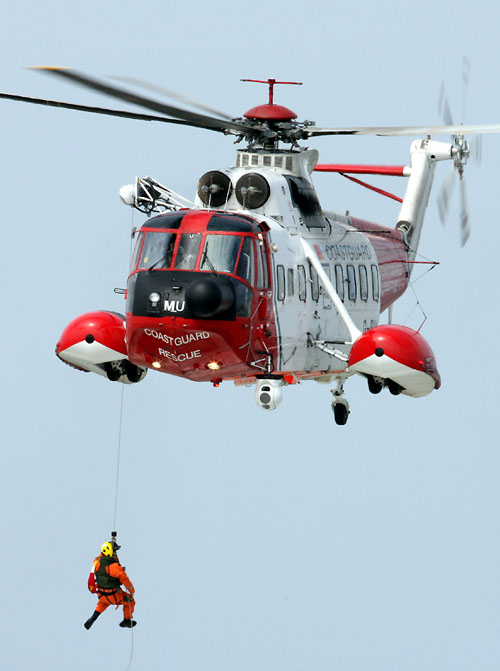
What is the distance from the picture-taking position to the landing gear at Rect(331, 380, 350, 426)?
103ft

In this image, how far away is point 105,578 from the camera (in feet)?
86.4

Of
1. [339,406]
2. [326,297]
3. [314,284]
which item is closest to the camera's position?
[314,284]

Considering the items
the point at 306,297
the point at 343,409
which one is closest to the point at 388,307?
the point at 343,409

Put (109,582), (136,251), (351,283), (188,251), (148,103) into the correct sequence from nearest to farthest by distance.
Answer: (148,103) < (188,251) < (136,251) < (109,582) < (351,283)

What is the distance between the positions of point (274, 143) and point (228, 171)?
144 cm

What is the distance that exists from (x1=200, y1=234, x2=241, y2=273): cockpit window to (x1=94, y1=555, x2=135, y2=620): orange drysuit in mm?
4866

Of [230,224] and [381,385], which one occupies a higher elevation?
[230,224]

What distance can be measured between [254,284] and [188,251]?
120cm

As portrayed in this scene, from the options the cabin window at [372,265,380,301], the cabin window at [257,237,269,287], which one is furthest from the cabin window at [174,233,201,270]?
the cabin window at [372,265,380,301]

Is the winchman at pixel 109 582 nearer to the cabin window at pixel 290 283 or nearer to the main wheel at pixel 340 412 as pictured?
the cabin window at pixel 290 283

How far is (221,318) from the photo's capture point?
25.3 metres

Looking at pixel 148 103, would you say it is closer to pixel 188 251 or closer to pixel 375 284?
pixel 188 251

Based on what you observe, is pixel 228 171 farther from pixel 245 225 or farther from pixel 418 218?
pixel 418 218

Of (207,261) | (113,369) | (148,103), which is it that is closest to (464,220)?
(113,369)
